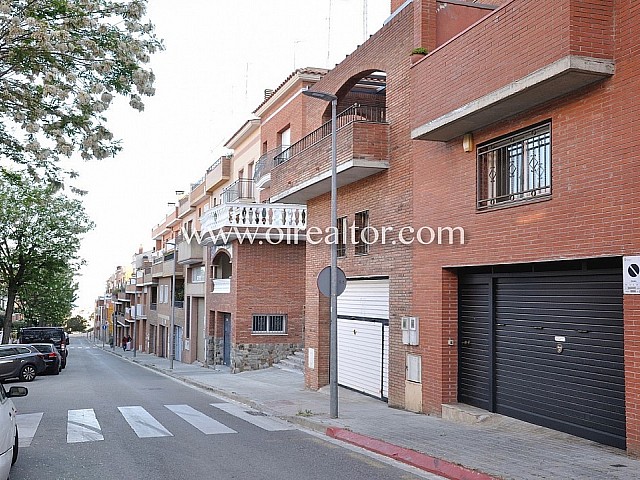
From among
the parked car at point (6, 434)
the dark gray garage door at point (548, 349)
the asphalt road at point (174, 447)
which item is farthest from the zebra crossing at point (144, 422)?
the dark gray garage door at point (548, 349)

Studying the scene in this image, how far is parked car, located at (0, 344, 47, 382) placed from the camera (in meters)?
25.9

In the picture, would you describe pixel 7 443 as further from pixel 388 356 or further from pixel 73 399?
pixel 73 399

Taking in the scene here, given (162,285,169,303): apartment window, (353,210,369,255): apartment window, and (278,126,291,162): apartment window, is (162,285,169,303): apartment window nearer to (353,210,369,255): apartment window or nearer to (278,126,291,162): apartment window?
(278,126,291,162): apartment window

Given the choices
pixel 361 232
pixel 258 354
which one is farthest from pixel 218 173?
pixel 361 232

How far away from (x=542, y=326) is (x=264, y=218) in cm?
1662

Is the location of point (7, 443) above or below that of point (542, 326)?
below

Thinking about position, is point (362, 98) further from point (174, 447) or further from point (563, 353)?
point (174, 447)

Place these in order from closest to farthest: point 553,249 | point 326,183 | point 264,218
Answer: point 553,249
point 326,183
point 264,218

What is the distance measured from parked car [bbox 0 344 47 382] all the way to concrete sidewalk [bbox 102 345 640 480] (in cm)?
1396

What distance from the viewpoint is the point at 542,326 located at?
10641mm

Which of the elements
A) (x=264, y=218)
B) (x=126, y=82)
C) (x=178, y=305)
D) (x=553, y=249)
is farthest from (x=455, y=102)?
(x=178, y=305)

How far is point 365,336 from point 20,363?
15.8 metres

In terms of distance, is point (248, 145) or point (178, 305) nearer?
point (248, 145)

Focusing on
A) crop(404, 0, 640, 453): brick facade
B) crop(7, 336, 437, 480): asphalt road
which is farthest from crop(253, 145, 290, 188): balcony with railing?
crop(404, 0, 640, 453): brick facade
